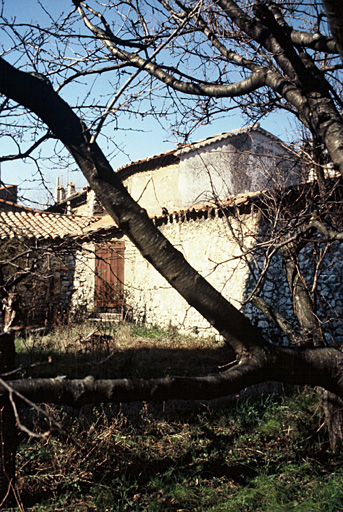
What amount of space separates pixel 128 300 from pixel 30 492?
8.57m

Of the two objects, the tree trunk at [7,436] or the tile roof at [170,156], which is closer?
the tree trunk at [7,436]

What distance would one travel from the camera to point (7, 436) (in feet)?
11.3

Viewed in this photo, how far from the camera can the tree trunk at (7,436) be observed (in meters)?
3.37

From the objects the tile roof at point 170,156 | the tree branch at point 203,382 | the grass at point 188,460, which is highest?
the tile roof at point 170,156

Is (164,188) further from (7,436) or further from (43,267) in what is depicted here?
(7,436)

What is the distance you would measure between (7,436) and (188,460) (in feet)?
6.77

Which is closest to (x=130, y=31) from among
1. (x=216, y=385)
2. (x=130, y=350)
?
(x=216, y=385)

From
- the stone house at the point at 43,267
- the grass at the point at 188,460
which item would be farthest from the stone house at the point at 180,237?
the grass at the point at 188,460

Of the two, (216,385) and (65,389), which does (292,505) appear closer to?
(216,385)

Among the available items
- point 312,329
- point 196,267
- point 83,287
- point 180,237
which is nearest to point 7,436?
point 312,329

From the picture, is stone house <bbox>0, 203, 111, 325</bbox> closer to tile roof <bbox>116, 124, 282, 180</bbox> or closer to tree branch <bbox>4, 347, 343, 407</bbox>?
tile roof <bbox>116, 124, 282, 180</bbox>

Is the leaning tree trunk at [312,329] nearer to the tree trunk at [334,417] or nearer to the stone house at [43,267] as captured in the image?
the tree trunk at [334,417]

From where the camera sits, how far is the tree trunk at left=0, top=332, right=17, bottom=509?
3.37 m

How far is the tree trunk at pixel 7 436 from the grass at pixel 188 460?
0.42 meters
